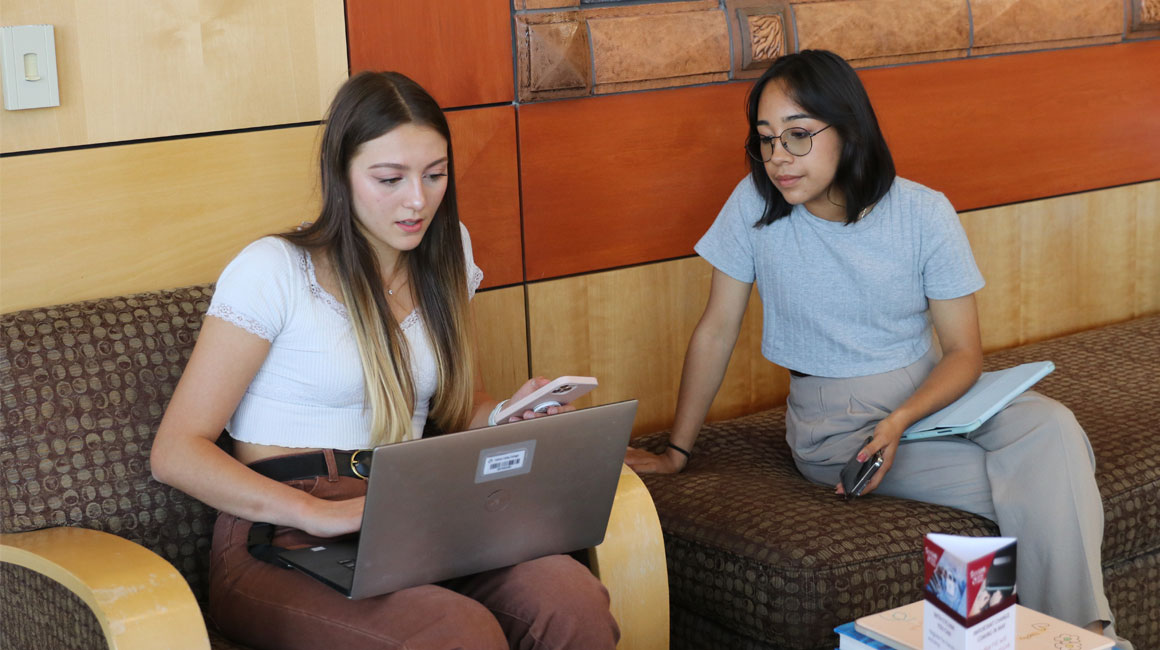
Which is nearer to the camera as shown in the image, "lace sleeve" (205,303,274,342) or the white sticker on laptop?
the white sticker on laptop

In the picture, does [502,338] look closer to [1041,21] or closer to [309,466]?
[309,466]

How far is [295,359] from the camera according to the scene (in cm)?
197

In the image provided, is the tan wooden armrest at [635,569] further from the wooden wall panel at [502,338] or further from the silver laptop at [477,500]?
the wooden wall panel at [502,338]

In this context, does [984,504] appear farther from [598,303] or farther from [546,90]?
[546,90]

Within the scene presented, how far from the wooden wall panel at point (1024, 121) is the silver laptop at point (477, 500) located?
1741 millimetres

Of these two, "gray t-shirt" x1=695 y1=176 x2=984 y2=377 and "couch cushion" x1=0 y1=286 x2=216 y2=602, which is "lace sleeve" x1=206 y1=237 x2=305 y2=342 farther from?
"gray t-shirt" x1=695 y1=176 x2=984 y2=377

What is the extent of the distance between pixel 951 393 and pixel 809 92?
0.66 m

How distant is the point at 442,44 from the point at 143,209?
709 millimetres

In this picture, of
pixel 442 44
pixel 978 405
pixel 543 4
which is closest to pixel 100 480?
pixel 442 44

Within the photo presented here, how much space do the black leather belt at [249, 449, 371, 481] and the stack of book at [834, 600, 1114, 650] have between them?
30.8 inches

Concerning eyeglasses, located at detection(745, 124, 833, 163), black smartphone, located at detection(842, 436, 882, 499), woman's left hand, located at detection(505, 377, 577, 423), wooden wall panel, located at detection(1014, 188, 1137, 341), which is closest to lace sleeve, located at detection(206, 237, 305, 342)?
woman's left hand, located at detection(505, 377, 577, 423)

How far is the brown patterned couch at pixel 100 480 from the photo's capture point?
1.90 metres

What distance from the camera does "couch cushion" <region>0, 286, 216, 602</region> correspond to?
1.97 m

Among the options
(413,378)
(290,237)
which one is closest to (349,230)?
(290,237)
